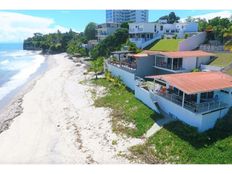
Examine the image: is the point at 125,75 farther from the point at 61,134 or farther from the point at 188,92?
the point at 188,92

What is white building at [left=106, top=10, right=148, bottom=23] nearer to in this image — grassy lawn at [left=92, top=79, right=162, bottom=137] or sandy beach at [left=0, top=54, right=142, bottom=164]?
grassy lawn at [left=92, top=79, right=162, bottom=137]

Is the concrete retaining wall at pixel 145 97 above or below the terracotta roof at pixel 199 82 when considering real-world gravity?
below

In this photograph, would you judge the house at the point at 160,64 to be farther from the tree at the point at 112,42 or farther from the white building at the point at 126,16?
the white building at the point at 126,16

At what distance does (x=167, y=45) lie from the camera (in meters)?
47.1

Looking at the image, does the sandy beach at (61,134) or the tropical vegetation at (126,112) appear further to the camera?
the tropical vegetation at (126,112)

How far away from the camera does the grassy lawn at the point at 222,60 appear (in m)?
32.2

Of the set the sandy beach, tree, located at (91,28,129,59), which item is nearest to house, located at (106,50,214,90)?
the sandy beach

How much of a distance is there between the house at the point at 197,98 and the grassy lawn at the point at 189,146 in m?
0.68

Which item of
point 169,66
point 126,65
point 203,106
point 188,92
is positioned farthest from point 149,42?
point 188,92

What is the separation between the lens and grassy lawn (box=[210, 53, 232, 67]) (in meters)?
32.2

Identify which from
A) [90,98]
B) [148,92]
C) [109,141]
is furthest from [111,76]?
[109,141]

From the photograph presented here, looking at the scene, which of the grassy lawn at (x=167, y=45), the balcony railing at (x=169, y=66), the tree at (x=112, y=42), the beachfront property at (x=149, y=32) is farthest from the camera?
the tree at (x=112, y=42)

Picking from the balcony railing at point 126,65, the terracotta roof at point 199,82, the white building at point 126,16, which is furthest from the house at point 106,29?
the white building at point 126,16
